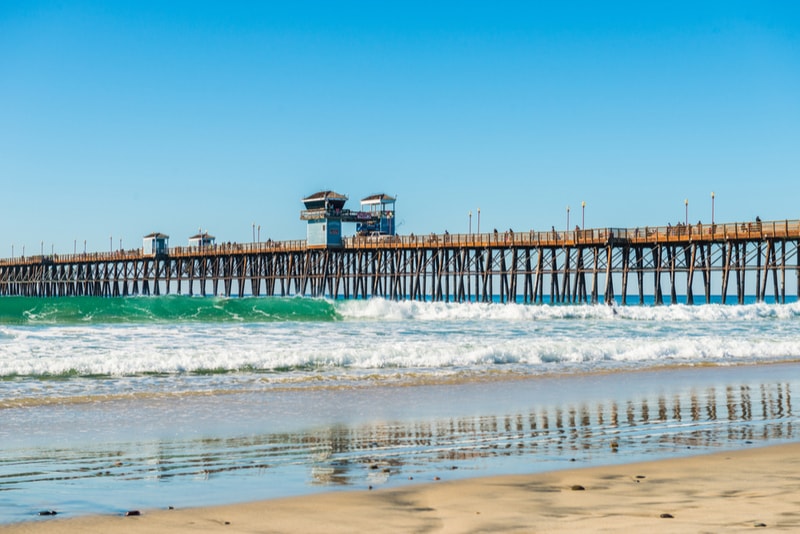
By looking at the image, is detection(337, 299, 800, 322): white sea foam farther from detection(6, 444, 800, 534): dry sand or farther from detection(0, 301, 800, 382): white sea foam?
detection(6, 444, 800, 534): dry sand

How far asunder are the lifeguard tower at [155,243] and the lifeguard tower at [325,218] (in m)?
22.4

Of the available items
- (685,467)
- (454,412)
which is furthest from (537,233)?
(685,467)

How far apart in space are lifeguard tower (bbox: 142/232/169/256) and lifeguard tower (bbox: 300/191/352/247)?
22.4 m

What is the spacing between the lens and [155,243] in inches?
3462

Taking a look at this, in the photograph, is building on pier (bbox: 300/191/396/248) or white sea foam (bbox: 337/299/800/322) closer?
white sea foam (bbox: 337/299/800/322)

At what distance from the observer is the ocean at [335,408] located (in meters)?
7.11

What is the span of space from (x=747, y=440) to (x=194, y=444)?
4726 mm

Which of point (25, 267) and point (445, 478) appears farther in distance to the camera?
point (25, 267)

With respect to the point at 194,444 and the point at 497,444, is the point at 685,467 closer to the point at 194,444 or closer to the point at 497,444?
the point at 497,444

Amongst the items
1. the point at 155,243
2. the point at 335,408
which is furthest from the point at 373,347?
the point at 155,243

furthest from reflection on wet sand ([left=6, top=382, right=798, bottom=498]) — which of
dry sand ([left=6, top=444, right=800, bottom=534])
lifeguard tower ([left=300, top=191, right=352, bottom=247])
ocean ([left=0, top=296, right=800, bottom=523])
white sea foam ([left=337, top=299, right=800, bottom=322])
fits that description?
lifeguard tower ([left=300, top=191, right=352, bottom=247])

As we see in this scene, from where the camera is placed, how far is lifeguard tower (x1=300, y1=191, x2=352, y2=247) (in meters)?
67.2

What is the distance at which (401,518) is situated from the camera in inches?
223

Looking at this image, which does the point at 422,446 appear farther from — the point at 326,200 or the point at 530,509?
the point at 326,200
